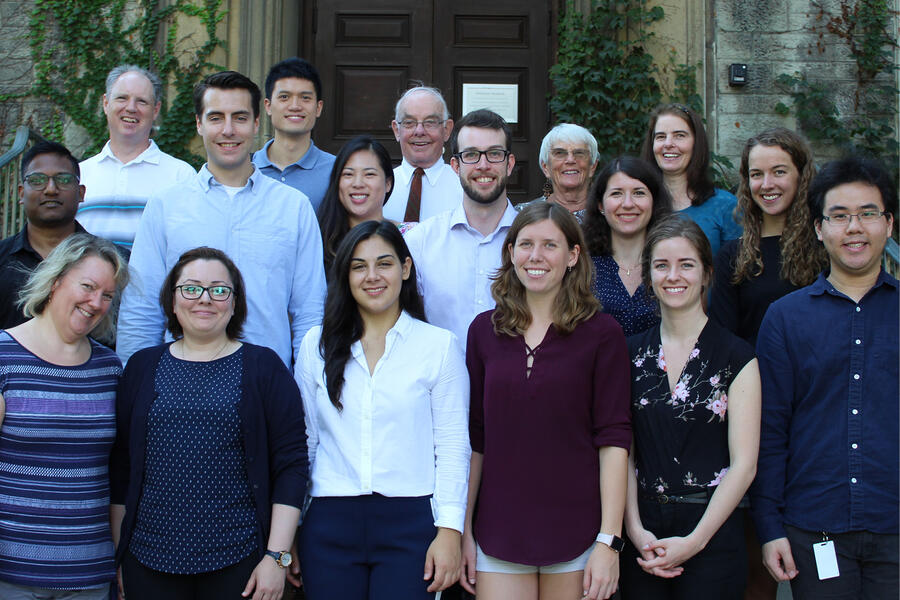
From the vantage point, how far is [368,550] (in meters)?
2.70

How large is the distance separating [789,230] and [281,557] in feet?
7.23

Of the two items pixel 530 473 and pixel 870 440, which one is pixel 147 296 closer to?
pixel 530 473

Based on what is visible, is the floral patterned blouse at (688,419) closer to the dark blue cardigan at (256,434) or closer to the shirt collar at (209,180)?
the dark blue cardigan at (256,434)

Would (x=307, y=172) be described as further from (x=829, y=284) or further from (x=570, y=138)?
(x=829, y=284)

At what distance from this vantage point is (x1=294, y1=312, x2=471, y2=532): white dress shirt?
2.75m

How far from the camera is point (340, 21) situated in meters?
6.83

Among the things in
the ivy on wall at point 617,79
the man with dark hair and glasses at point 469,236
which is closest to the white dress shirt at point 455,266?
the man with dark hair and glasses at point 469,236

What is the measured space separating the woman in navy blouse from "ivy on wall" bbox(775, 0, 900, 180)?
3466mm

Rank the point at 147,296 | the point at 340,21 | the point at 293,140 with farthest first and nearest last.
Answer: the point at 340,21
the point at 293,140
the point at 147,296

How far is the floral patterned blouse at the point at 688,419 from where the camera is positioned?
279cm

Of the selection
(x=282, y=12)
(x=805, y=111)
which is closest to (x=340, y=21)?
(x=282, y=12)

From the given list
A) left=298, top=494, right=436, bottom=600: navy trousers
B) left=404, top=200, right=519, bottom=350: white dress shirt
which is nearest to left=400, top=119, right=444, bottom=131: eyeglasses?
left=404, top=200, right=519, bottom=350: white dress shirt

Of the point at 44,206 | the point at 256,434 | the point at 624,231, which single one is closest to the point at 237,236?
the point at 44,206

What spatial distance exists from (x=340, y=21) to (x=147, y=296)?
4188 millimetres
